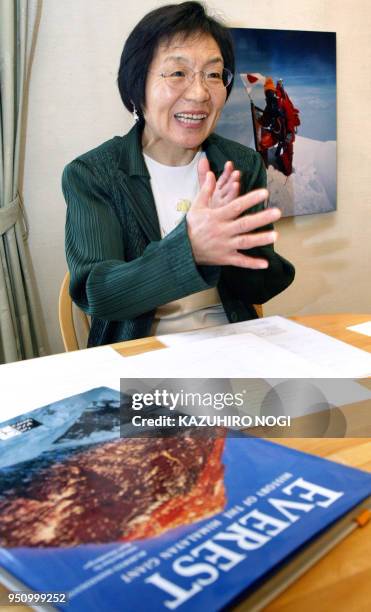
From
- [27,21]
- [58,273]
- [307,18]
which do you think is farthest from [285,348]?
[307,18]

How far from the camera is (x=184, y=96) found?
150cm

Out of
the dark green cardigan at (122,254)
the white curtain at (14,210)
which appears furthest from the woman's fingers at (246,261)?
the white curtain at (14,210)

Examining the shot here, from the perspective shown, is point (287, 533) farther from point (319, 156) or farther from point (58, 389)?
point (319, 156)

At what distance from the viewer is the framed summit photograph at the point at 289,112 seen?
255 cm

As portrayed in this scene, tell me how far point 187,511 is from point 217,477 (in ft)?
0.22

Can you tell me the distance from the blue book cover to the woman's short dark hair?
113cm

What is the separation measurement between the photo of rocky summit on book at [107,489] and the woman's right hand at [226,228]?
43 cm

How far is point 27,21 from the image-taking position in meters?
1.99

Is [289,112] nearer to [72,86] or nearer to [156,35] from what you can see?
[72,86]

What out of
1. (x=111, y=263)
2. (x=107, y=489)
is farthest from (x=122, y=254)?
(x=107, y=489)

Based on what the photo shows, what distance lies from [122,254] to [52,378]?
0.56m

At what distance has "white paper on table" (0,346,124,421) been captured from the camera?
2.71ft

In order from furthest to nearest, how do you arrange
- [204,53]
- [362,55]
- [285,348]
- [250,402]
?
[362,55], [204,53], [285,348], [250,402]

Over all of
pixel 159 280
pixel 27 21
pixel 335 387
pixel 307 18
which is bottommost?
pixel 335 387
